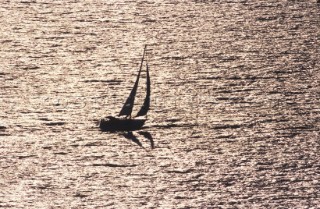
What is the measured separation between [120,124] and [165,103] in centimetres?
13

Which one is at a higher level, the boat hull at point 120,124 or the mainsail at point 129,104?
the mainsail at point 129,104

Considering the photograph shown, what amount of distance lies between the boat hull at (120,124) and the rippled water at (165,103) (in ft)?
0.06

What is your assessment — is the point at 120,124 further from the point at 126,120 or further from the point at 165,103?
the point at 165,103

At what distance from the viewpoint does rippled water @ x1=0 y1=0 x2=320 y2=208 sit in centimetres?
106

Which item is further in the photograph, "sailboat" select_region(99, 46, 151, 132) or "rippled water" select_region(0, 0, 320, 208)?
"sailboat" select_region(99, 46, 151, 132)

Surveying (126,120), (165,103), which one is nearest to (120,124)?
(126,120)

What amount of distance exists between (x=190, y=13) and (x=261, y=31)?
218 mm

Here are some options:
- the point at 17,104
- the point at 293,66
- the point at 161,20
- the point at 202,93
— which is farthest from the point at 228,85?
the point at 17,104

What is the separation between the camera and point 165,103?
125 centimetres

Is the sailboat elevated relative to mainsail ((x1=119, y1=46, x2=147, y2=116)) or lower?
lower

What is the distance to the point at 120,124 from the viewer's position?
3.94 ft

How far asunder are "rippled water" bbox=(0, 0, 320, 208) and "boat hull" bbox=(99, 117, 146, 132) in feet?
0.06

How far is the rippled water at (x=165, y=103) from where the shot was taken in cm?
106

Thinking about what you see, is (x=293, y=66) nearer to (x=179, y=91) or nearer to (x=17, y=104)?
(x=179, y=91)
